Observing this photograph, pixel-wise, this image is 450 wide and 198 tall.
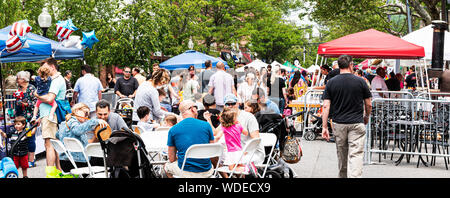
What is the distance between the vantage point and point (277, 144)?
839 centimetres

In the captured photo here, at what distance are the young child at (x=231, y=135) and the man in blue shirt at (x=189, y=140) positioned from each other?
2.18ft

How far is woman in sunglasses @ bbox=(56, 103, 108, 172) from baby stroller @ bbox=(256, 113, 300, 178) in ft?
7.67

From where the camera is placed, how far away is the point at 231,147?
23.6 ft

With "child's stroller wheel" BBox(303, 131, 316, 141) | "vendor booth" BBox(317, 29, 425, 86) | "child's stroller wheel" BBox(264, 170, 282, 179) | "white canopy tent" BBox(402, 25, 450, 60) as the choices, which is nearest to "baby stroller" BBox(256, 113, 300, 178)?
"child's stroller wheel" BBox(264, 170, 282, 179)

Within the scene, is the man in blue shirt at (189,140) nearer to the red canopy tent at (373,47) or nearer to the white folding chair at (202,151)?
the white folding chair at (202,151)

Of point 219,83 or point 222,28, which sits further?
point 222,28

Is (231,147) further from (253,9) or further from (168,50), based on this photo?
(253,9)

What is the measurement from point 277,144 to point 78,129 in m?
2.92

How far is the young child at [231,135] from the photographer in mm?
7129

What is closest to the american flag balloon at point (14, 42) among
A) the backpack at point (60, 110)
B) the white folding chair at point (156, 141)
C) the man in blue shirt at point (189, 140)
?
the backpack at point (60, 110)

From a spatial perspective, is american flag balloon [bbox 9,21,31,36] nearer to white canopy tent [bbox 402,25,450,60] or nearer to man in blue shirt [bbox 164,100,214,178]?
man in blue shirt [bbox 164,100,214,178]

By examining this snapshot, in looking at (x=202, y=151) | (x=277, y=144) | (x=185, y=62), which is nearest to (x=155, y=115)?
(x=277, y=144)
